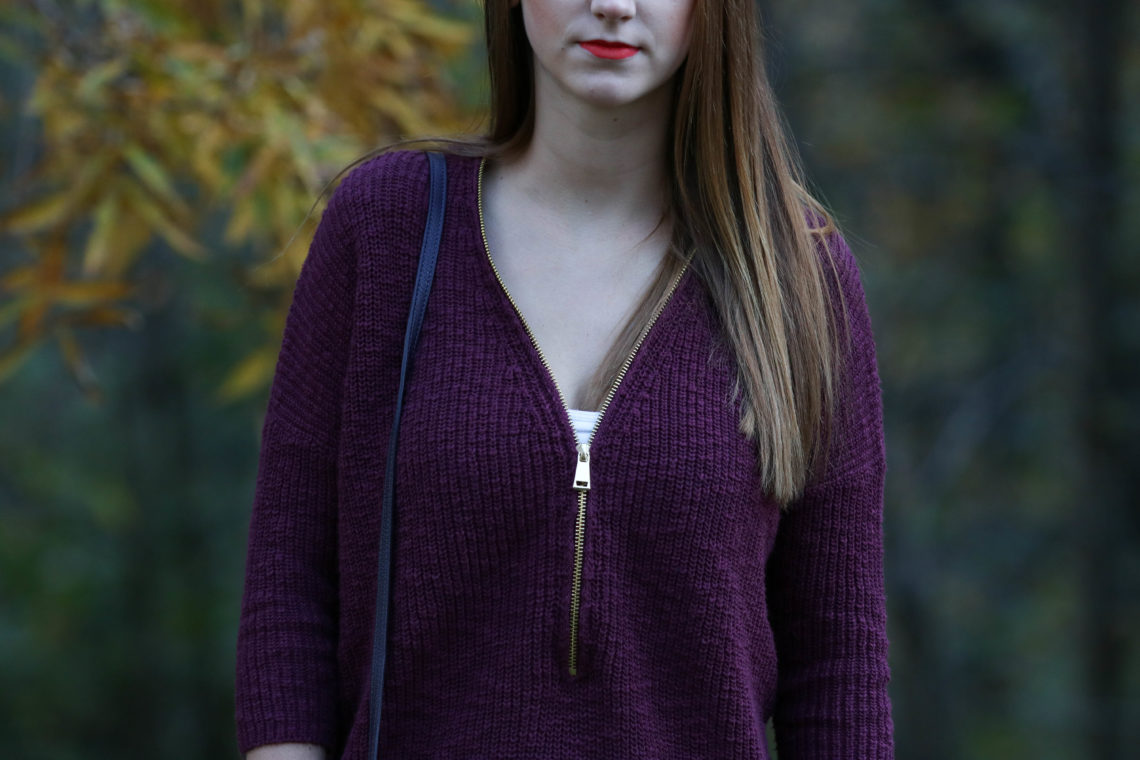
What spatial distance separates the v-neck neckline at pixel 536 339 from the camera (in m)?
1.49

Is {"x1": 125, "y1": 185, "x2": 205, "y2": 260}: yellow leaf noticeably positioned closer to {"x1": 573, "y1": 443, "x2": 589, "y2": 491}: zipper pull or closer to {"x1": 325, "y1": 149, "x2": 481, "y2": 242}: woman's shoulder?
{"x1": 325, "y1": 149, "x2": 481, "y2": 242}: woman's shoulder

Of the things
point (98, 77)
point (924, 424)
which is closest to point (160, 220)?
point (98, 77)

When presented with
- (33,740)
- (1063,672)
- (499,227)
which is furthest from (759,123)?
(1063,672)

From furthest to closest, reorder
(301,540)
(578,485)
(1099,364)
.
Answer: (1099,364), (301,540), (578,485)

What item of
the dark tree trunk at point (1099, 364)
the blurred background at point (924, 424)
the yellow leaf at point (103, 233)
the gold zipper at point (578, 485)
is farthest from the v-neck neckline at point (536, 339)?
the dark tree trunk at point (1099, 364)

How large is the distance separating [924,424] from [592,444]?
4.55 meters

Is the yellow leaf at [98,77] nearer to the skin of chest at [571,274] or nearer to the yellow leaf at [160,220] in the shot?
the yellow leaf at [160,220]

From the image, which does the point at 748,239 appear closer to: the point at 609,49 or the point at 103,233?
the point at 609,49

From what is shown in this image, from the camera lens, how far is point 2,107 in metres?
2.49

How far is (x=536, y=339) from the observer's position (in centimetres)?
154

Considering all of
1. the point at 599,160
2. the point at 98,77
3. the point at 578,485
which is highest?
the point at 98,77

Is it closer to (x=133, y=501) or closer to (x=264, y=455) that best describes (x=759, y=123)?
(x=264, y=455)

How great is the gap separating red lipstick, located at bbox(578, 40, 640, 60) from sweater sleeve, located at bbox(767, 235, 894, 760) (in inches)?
15.9

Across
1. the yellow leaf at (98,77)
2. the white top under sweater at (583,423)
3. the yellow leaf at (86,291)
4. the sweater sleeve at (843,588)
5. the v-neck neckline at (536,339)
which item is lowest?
the sweater sleeve at (843,588)
